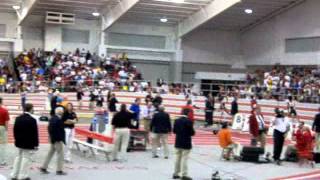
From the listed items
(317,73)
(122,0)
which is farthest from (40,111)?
(317,73)

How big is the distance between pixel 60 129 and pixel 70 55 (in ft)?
90.0

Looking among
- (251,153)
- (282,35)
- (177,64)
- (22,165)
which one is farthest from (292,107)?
(22,165)

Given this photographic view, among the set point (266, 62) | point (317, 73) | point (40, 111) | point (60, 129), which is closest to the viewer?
point (60, 129)

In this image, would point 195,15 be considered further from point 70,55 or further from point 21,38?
point 21,38

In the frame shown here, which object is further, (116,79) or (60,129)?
(116,79)

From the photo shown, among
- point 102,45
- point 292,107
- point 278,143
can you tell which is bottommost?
point 278,143

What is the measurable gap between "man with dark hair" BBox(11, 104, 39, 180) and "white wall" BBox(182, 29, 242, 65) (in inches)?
1292

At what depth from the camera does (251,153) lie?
55.6 feet

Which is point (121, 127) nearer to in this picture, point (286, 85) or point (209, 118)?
point (209, 118)

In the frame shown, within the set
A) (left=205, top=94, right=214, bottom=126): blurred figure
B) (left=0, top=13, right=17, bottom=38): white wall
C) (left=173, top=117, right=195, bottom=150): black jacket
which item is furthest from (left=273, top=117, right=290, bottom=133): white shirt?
(left=0, top=13, right=17, bottom=38): white wall

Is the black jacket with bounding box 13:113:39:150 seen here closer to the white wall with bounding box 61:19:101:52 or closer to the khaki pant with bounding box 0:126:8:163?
the khaki pant with bounding box 0:126:8:163

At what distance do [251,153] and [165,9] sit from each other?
2384 cm

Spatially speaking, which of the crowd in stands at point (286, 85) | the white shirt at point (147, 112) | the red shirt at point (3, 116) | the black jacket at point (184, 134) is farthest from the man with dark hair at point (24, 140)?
the crowd in stands at point (286, 85)

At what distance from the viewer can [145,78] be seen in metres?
43.7
